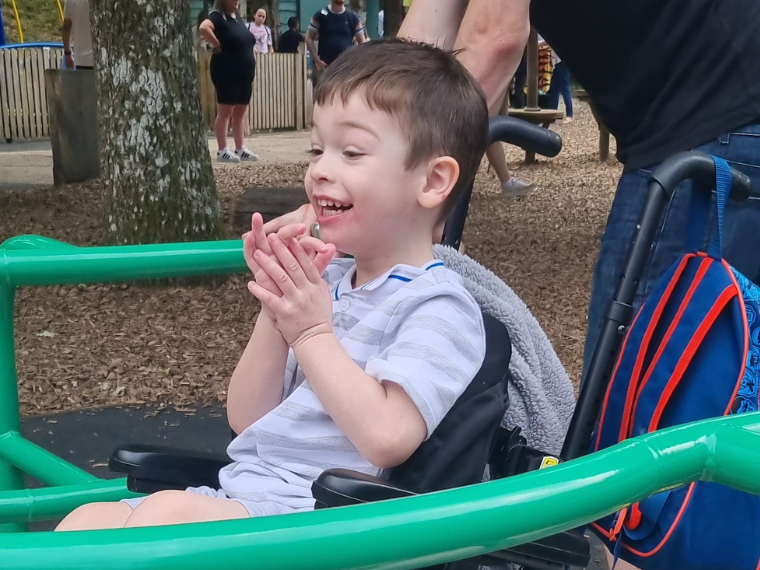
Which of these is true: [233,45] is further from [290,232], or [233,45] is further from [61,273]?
[290,232]

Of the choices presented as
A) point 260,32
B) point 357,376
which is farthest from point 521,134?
point 260,32

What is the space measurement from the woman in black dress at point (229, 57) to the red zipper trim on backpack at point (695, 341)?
9127 mm

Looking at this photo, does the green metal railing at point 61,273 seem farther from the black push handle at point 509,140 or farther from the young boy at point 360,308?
the black push handle at point 509,140

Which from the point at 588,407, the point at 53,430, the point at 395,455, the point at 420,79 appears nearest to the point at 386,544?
the point at 395,455

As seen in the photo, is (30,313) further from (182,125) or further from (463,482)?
(463,482)

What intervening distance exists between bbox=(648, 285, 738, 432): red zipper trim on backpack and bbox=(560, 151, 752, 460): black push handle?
0.10 m

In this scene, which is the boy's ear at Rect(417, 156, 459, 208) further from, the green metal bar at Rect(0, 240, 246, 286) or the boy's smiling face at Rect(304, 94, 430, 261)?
the green metal bar at Rect(0, 240, 246, 286)

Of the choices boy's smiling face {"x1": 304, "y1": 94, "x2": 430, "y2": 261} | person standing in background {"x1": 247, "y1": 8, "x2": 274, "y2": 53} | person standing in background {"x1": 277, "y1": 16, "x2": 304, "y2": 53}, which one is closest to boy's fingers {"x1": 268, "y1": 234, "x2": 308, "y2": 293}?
boy's smiling face {"x1": 304, "y1": 94, "x2": 430, "y2": 261}

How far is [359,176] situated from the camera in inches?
58.9

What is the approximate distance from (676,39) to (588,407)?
812mm

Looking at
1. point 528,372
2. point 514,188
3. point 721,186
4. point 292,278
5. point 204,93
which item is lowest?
point 514,188

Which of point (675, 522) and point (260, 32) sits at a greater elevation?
point (260, 32)

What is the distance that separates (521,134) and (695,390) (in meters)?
0.68

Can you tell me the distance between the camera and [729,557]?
1483mm
